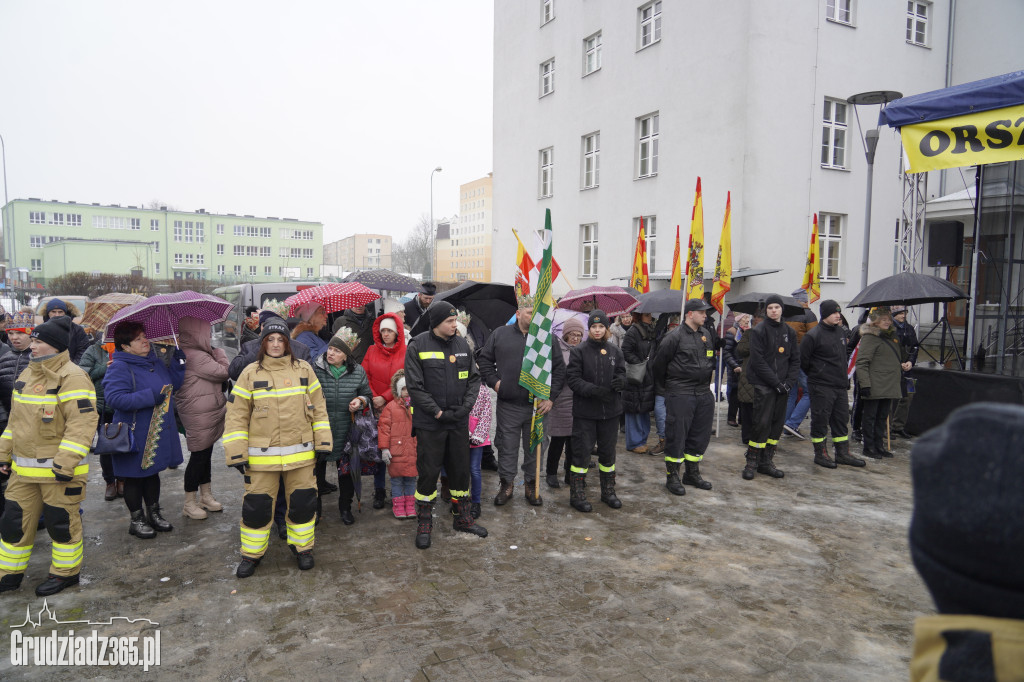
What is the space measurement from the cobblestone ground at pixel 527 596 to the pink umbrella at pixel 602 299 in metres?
3.09

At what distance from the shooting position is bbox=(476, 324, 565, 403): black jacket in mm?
6438

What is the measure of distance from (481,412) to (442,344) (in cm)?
117

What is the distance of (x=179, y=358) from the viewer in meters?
5.71

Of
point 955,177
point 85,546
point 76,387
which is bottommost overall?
point 85,546

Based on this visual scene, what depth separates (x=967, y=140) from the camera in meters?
7.11

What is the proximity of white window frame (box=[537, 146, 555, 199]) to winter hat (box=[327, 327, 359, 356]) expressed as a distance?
2058 centimetres

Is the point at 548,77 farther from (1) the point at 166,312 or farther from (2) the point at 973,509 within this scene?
(2) the point at 973,509

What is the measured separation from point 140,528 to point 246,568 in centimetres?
141

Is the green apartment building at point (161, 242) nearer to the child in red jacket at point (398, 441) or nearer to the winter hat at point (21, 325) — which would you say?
the winter hat at point (21, 325)

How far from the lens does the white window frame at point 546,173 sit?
25.3m

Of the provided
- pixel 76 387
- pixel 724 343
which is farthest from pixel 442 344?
pixel 724 343

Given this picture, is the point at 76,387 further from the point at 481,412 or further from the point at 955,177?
the point at 955,177

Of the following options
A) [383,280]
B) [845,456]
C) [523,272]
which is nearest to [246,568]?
[523,272]

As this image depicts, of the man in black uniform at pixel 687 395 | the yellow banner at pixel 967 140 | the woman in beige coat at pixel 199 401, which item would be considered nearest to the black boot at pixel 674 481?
the man in black uniform at pixel 687 395
